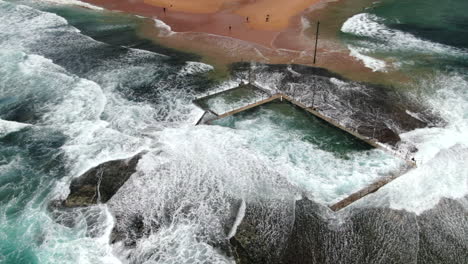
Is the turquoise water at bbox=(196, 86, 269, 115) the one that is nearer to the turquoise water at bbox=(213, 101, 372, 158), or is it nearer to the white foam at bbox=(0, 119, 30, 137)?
the turquoise water at bbox=(213, 101, 372, 158)

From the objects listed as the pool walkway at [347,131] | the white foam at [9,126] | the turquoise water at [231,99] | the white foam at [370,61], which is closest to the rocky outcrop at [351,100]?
the pool walkway at [347,131]

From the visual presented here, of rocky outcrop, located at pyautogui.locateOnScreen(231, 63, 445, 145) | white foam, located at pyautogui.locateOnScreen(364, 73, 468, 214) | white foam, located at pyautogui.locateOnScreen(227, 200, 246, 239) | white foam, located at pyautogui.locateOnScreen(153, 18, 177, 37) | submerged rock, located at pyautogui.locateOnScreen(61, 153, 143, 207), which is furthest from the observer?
white foam, located at pyautogui.locateOnScreen(153, 18, 177, 37)

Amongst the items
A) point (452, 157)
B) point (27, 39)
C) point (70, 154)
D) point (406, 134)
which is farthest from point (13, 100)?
point (452, 157)

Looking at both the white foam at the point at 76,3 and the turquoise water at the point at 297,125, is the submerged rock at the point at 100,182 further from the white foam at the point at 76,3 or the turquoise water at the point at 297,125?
the white foam at the point at 76,3

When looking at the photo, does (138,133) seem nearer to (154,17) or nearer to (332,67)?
(332,67)

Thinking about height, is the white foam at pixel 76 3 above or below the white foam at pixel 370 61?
above

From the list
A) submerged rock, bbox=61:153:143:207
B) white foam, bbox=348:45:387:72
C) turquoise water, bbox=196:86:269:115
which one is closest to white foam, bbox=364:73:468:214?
white foam, bbox=348:45:387:72
